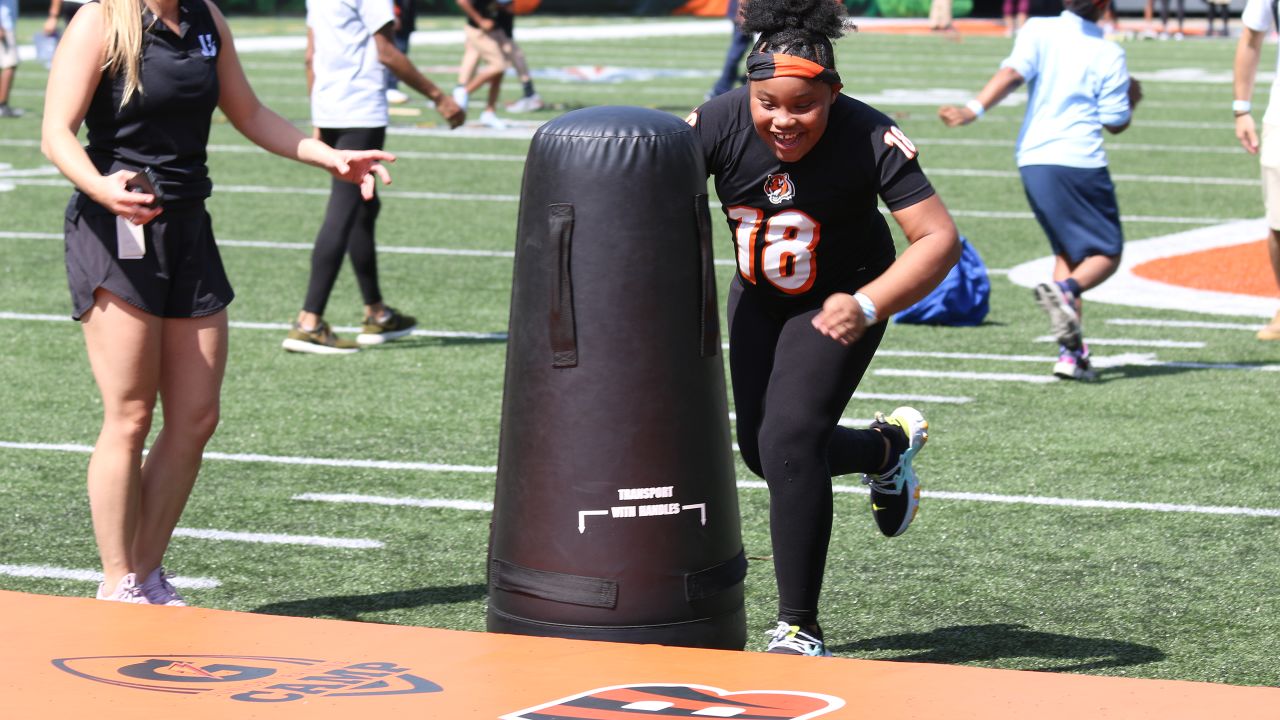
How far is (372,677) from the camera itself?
434 centimetres

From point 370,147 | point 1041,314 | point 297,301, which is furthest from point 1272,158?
point 297,301

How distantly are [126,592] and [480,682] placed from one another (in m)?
1.34

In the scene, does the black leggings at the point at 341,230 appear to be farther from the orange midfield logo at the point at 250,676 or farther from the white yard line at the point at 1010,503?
the orange midfield logo at the point at 250,676

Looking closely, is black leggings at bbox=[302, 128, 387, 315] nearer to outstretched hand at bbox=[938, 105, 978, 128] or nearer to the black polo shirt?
outstretched hand at bbox=[938, 105, 978, 128]

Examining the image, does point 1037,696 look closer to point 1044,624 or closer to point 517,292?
point 1044,624

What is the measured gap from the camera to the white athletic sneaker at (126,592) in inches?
203

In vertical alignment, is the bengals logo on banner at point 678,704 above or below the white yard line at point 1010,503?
above

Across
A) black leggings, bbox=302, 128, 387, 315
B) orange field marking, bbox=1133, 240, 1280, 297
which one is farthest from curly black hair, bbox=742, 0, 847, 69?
orange field marking, bbox=1133, 240, 1280, 297

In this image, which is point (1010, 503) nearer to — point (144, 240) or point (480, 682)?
point (480, 682)

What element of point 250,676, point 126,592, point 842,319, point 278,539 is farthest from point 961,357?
point 250,676

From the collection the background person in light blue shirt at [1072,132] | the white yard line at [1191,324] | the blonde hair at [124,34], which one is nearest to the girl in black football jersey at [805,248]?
the blonde hair at [124,34]

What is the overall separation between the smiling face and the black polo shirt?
141cm

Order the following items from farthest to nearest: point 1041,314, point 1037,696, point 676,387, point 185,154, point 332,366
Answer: point 1041,314 → point 332,366 → point 185,154 → point 676,387 → point 1037,696

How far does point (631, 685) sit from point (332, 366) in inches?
206
